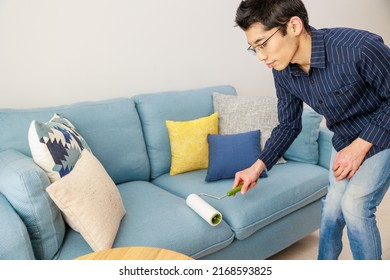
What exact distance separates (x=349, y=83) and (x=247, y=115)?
97 centimetres

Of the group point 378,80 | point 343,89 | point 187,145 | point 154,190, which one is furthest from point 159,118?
point 378,80

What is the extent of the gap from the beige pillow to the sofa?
6cm

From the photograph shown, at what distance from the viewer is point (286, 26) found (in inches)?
46.3

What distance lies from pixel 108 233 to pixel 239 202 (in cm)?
63

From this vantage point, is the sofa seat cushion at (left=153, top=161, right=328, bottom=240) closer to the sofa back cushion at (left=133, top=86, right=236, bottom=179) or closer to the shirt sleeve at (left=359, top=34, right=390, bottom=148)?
the sofa back cushion at (left=133, top=86, right=236, bottom=179)

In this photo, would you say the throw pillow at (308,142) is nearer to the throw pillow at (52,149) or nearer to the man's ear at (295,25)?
the man's ear at (295,25)

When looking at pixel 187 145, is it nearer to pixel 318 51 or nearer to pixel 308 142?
pixel 308 142

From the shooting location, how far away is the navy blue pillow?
1902mm

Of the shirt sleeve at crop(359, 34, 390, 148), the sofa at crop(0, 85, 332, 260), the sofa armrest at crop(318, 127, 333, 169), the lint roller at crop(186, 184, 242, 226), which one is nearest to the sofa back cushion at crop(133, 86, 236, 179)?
the sofa at crop(0, 85, 332, 260)

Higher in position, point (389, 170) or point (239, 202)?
point (389, 170)

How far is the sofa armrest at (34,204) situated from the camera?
1229mm

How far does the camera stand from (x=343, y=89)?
4.02 ft

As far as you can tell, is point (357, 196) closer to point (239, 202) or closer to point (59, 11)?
point (239, 202)
